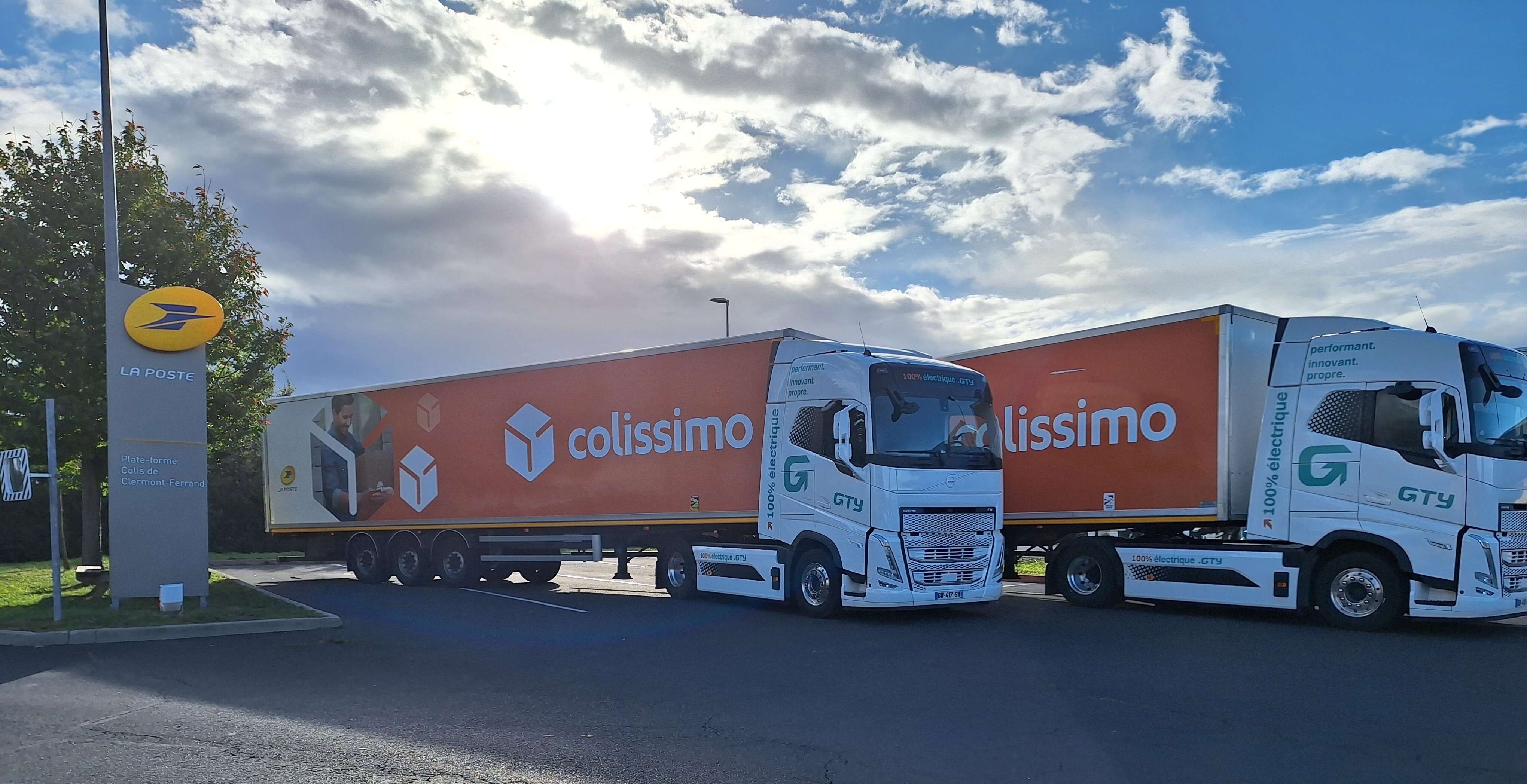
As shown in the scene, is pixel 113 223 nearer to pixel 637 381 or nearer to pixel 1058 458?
pixel 637 381

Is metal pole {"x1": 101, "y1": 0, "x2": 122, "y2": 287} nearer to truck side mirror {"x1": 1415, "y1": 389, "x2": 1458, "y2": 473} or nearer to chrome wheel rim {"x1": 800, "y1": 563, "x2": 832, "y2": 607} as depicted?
chrome wheel rim {"x1": 800, "y1": 563, "x2": 832, "y2": 607}

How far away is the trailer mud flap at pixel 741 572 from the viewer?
13906 millimetres

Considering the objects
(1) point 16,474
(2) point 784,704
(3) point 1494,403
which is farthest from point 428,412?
(3) point 1494,403

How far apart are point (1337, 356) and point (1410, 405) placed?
3.21 feet

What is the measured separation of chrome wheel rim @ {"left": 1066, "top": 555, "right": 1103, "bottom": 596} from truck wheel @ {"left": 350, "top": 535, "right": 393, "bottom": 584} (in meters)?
12.3

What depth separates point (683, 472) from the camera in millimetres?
15477

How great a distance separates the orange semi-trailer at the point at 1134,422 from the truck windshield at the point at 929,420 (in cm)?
147

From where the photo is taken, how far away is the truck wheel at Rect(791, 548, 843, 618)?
516 inches

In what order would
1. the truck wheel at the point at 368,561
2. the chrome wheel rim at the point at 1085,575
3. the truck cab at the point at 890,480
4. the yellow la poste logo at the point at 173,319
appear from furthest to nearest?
the truck wheel at the point at 368,561 < the chrome wheel rim at the point at 1085,575 < the yellow la poste logo at the point at 173,319 < the truck cab at the point at 890,480

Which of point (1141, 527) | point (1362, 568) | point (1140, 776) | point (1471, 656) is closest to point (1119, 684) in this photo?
point (1140, 776)

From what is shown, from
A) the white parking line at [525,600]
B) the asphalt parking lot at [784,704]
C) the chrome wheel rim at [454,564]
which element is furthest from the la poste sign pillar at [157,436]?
the chrome wheel rim at [454,564]

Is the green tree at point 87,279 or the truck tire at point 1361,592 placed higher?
the green tree at point 87,279

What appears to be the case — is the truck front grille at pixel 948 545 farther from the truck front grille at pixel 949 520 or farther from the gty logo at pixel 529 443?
the gty logo at pixel 529 443

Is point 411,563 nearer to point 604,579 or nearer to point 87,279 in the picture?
point 604,579
